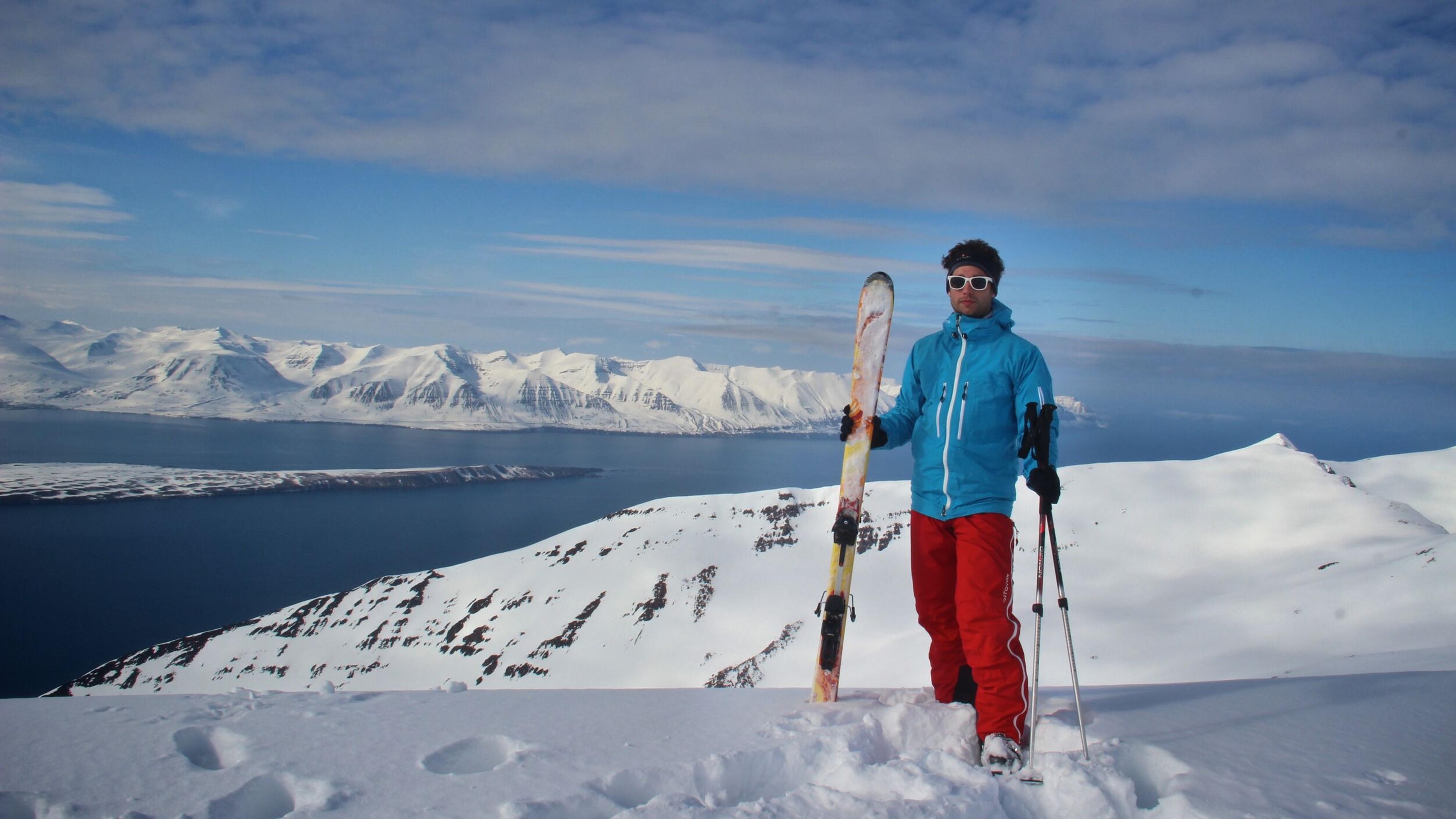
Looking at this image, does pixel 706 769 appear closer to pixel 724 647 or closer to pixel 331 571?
pixel 724 647

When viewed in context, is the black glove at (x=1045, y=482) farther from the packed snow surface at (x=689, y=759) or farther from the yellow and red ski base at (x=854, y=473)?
the packed snow surface at (x=689, y=759)

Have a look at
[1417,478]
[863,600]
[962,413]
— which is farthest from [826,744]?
[1417,478]

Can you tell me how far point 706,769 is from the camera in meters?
2.90

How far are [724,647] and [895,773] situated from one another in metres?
44.5

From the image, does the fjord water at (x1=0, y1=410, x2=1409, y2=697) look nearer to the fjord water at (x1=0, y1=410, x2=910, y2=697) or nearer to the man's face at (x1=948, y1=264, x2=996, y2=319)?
the fjord water at (x1=0, y1=410, x2=910, y2=697)

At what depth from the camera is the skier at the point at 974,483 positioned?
3.55 m

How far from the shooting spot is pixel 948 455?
3.89 metres

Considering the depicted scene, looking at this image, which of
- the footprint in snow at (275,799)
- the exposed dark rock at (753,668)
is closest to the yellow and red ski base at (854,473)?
the footprint in snow at (275,799)

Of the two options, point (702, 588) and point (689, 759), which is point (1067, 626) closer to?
point (689, 759)

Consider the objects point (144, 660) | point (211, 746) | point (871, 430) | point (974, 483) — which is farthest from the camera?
point (144, 660)

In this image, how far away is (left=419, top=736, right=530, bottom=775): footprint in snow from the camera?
117 inches

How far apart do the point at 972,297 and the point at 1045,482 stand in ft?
3.52

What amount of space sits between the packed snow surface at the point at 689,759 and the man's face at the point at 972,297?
2.12 m

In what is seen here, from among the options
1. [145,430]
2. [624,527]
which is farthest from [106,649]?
[145,430]
